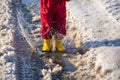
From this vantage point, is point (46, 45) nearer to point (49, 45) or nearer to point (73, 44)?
point (49, 45)

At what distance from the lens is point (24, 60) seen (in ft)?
18.1

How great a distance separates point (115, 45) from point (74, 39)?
2.88ft

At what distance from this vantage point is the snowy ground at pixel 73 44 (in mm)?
5145

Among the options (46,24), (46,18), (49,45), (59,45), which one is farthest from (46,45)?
(46,18)

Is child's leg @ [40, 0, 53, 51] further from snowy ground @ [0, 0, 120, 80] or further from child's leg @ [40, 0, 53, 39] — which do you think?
snowy ground @ [0, 0, 120, 80]

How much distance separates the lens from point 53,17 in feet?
19.3

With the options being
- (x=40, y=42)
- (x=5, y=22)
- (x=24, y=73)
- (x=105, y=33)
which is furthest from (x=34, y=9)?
(x=24, y=73)

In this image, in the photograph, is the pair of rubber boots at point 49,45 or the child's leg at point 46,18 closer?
the child's leg at point 46,18

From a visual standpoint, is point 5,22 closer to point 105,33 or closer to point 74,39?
point 74,39

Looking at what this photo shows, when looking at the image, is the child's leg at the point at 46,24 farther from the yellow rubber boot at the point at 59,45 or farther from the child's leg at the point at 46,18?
the yellow rubber boot at the point at 59,45

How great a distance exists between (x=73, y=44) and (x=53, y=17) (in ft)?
2.08

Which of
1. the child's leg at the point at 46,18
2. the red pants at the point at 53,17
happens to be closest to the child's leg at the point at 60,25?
the red pants at the point at 53,17

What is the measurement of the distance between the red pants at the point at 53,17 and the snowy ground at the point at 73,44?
0.34 metres

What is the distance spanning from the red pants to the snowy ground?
13.3 inches
